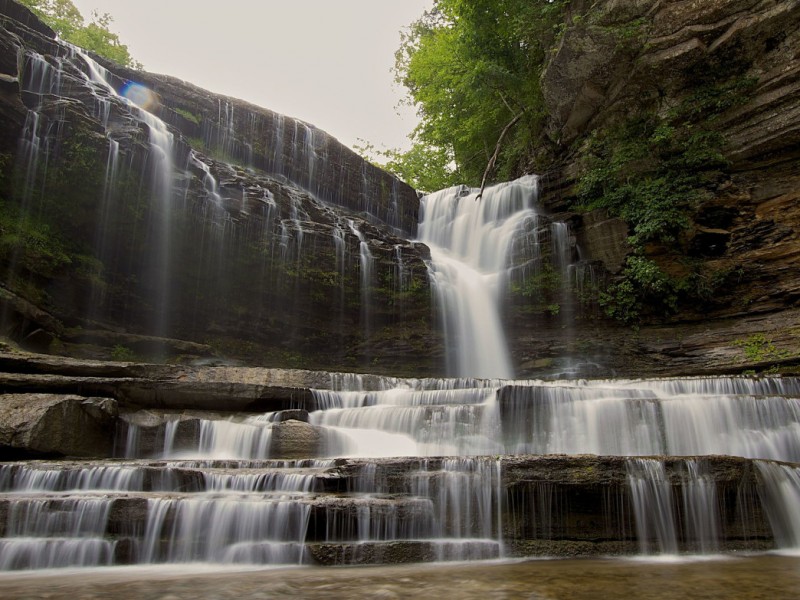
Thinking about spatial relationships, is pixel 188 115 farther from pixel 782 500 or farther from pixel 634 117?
pixel 782 500

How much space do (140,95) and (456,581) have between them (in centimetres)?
1794

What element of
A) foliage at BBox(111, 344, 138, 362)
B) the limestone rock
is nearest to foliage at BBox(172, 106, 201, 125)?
foliage at BBox(111, 344, 138, 362)

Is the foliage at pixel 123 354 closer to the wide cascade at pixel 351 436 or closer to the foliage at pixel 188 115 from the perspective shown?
the wide cascade at pixel 351 436

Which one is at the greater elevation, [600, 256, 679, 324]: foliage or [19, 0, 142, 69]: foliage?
[19, 0, 142, 69]: foliage

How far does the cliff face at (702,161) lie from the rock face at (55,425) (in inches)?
438

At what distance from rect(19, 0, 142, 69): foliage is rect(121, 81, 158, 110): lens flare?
1172 cm

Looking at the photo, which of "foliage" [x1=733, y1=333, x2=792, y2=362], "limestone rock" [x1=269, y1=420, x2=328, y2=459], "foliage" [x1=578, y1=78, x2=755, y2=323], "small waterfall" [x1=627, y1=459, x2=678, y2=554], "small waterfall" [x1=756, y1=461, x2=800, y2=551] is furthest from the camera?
"foliage" [x1=578, y1=78, x2=755, y2=323]

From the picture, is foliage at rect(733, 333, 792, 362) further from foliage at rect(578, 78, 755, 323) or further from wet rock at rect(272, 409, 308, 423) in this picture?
wet rock at rect(272, 409, 308, 423)

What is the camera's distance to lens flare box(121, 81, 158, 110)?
16.2 meters

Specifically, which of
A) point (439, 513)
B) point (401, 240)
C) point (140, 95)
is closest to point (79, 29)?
point (140, 95)

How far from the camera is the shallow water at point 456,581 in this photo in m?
3.23

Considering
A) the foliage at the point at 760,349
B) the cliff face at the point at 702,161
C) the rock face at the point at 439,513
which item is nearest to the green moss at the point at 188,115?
the cliff face at the point at 702,161

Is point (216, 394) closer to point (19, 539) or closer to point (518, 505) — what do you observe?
point (19, 539)

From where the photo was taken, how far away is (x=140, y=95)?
16.5 m
